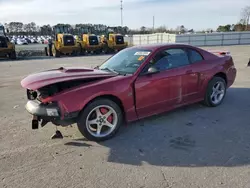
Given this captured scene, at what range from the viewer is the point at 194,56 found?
5172mm

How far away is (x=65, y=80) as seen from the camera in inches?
145

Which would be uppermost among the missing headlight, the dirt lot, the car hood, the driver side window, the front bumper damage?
the driver side window

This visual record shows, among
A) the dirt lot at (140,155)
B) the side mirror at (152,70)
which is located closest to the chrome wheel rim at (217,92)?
the dirt lot at (140,155)

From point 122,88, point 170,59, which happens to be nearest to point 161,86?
point 170,59

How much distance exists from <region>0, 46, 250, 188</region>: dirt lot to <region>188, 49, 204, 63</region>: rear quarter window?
1144mm

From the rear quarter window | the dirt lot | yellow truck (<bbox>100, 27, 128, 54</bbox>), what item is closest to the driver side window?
the rear quarter window

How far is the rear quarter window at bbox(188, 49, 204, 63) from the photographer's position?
510cm

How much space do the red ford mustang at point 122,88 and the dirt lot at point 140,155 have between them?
0.32 meters

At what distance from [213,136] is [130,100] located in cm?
149

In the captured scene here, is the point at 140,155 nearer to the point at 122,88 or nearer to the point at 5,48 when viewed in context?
the point at 122,88

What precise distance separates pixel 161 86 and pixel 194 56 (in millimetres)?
1261

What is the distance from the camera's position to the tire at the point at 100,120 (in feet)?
12.3

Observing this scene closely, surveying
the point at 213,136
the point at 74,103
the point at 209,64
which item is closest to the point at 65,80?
the point at 74,103

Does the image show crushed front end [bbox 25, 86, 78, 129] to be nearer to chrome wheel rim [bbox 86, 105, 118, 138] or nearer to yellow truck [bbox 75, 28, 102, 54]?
chrome wheel rim [bbox 86, 105, 118, 138]
